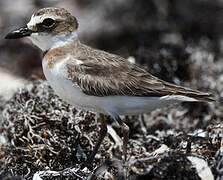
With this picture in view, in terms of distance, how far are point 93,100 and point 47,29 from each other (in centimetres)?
78

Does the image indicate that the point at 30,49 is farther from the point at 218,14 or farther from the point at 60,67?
the point at 60,67

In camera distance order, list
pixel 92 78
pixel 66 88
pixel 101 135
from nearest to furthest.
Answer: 1. pixel 66 88
2. pixel 92 78
3. pixel 101 135

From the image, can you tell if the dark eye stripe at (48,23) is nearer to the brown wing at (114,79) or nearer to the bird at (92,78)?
the bird at (92,78)

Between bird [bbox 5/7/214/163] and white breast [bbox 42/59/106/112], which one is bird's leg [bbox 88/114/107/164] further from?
white breast [bbox 42/59/106/112]

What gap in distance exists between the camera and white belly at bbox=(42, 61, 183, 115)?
19.4 ft

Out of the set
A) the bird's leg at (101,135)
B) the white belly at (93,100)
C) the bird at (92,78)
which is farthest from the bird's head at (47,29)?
the bird's leg at (101,135)

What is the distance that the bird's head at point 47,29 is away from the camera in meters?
6.18

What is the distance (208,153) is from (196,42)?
15.3 ft

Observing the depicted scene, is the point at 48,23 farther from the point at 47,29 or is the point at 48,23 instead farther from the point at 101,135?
the point at 101,135

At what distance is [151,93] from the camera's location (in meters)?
6.08

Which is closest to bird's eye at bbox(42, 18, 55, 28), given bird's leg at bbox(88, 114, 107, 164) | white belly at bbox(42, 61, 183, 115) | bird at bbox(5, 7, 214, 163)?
bird at bbox(5, 7, 214, 163)

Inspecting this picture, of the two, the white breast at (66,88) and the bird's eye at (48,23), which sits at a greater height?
the bird's eye at (48,23)

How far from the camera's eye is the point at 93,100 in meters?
5.95

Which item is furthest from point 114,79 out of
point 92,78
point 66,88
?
point 66,88
